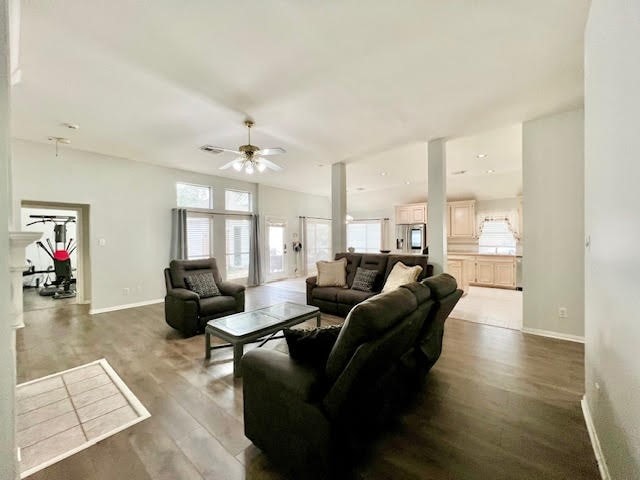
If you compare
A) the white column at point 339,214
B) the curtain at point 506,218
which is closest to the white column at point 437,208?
the white column at point 339,214

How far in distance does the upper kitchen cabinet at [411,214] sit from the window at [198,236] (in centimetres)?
559

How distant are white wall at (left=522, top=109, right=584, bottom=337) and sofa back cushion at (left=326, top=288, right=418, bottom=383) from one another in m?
3.29

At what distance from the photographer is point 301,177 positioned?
269 inches

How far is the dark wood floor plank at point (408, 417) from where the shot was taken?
153 cm

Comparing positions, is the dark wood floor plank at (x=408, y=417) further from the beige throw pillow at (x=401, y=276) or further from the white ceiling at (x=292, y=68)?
the white ceiling at (x=292, y=68)

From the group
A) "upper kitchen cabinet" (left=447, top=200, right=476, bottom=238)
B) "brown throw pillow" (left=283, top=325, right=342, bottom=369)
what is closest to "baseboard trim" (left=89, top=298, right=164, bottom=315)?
"brown throw pillow" (left=283, top=325, right=342, bottom=369)

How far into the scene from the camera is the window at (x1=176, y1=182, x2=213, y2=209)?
6051 millimetres

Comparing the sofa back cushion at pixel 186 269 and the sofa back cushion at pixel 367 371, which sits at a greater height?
the sofa back cushion at pixel 186 269

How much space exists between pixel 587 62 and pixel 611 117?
939mm

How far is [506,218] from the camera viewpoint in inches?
278

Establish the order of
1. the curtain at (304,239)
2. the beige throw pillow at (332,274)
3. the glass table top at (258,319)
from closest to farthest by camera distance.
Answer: the glass table top at (258,319) < the beige throw pillow at (332,274) < the curtain at (304,239)

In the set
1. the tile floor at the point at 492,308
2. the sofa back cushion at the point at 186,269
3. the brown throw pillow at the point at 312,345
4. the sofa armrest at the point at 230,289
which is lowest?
the tile floor at the point at 492,308

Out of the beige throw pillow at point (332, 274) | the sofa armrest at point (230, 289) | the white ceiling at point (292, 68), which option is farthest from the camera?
the beige throw pillow at point (332, 274)

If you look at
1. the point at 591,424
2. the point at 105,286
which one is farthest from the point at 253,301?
the point at 591,424
